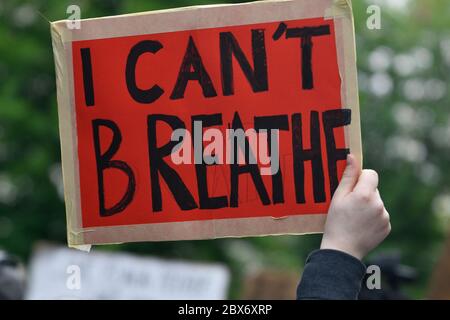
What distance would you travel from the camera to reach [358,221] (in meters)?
2.10

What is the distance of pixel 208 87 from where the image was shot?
8.52 ft

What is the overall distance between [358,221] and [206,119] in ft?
1.98

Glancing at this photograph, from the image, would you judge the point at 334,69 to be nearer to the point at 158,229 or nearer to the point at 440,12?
the point at 158,229

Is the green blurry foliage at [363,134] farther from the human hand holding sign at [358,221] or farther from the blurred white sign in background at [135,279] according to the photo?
the human hand holding sign at [358,221]

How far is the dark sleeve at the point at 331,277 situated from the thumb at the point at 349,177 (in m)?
0.22

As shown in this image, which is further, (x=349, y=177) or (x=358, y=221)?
(x=349, y=177)

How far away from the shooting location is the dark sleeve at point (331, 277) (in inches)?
77.2

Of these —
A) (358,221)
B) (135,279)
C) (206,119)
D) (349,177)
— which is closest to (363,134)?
(135,279)

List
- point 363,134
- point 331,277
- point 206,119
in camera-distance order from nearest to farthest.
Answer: point 331,277
point 206,119
point 363,134

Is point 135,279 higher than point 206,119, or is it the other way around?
point 206,119

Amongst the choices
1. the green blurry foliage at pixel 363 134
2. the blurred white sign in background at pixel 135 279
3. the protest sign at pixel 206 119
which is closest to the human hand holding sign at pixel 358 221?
the protest sign at pixel 206 119

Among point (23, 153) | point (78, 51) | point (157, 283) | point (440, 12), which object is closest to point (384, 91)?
point (440, 12)

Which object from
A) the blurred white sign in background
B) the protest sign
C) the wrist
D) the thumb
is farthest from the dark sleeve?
the blurred white sign in background

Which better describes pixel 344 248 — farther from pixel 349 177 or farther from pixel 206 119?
pixel 206 119
